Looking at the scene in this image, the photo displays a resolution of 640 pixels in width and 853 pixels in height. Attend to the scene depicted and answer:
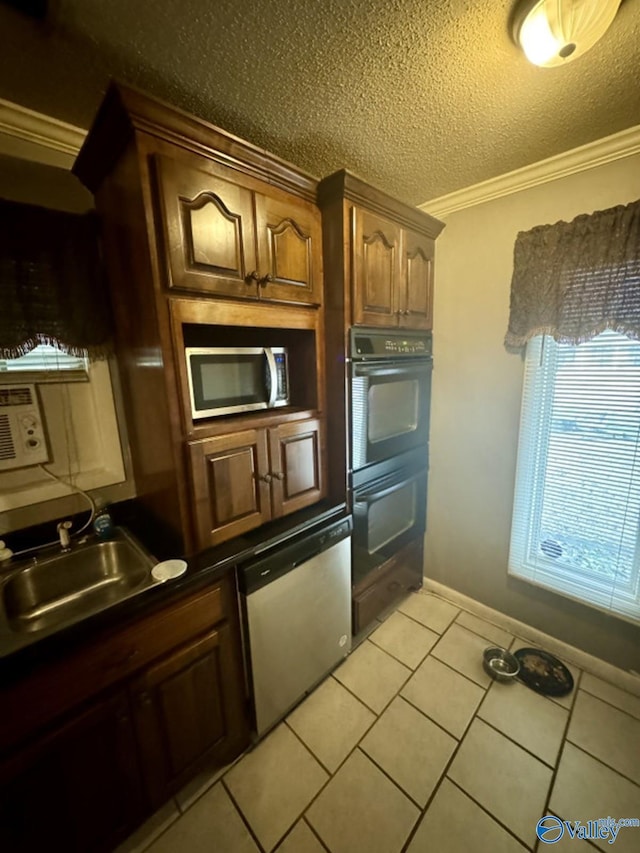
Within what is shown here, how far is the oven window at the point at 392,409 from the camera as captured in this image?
1656 millimetres

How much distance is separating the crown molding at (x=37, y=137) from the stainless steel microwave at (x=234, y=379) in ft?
3.04

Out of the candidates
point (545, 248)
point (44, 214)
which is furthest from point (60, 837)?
point (545, 248)

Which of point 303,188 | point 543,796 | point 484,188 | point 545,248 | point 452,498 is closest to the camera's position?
point 543,796

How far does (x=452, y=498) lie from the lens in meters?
2.10

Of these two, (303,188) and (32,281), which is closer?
(32,281)

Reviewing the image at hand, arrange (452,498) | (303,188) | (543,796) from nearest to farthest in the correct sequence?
(543,796)
(303,188)
(452,498)

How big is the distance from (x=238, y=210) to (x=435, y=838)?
222cm

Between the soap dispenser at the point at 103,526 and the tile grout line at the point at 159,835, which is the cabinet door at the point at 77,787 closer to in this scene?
the tile grout line at the point at 159,835

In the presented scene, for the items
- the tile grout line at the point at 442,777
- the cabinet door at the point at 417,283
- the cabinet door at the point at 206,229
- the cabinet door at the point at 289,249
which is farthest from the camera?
the cabinet door at the point at 417,283

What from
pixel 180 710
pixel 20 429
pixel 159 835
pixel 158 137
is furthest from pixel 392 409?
pixel 159 835

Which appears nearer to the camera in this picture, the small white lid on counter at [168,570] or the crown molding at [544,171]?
the small white lid on counter at [168,570]

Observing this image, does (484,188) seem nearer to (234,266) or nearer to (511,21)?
(511,21)

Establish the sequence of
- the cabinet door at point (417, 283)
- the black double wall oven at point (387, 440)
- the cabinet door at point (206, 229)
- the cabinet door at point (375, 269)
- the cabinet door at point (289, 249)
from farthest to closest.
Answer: the cabinet door at point (417, 283)
the black double wall oven at point (387, 440)
the cabinet door at point (375, 269)
the cabinet door at point (289, 249)
the cabinet door at point (206, 229)

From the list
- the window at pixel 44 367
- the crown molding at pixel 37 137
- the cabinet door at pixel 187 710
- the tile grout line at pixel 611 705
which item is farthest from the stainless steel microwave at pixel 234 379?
the tile grout line at pixel 611 705
